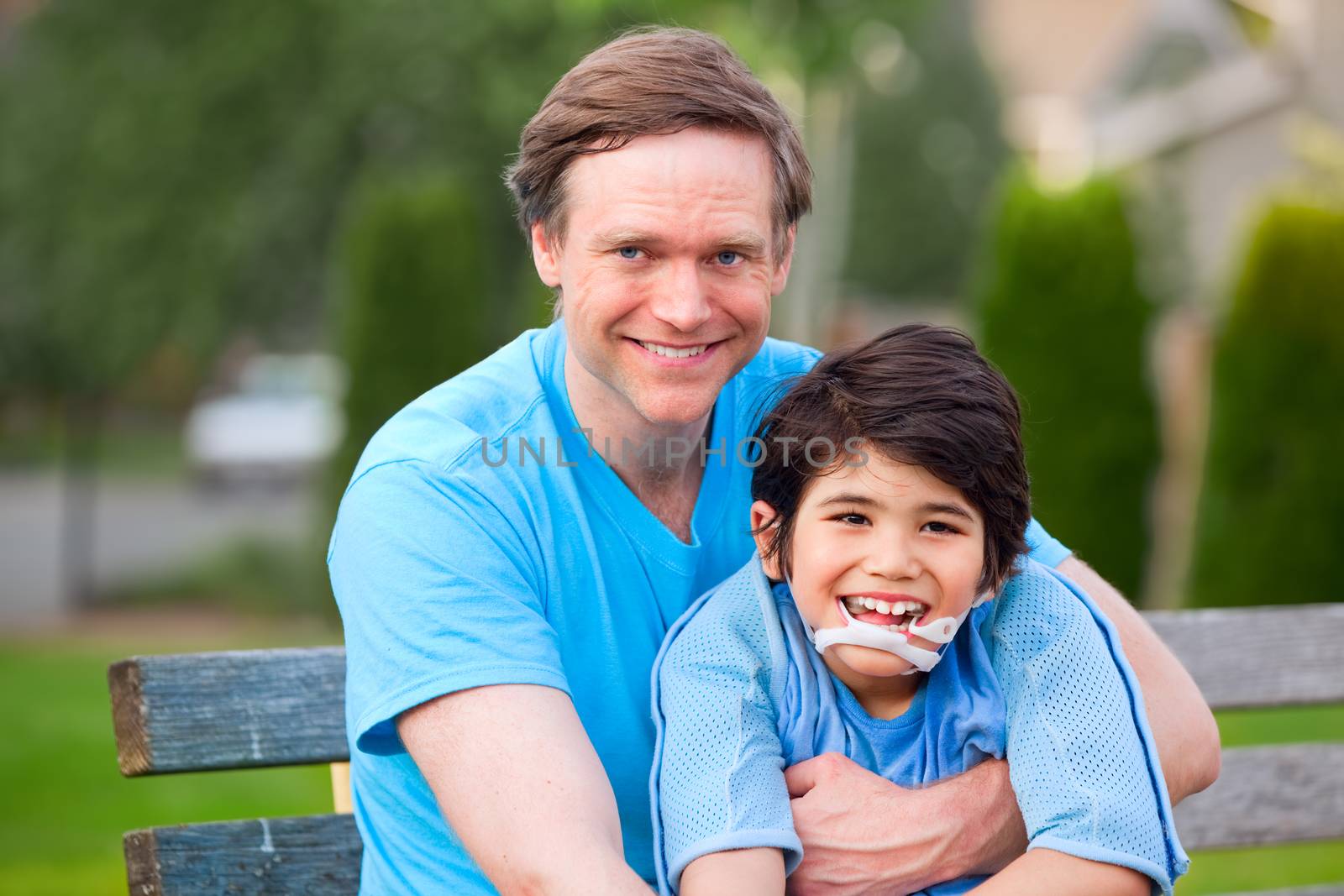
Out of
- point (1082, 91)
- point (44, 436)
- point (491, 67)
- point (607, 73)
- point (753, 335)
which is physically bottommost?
point (753, 335)

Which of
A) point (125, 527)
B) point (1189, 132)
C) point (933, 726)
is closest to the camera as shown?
point (933, 726)

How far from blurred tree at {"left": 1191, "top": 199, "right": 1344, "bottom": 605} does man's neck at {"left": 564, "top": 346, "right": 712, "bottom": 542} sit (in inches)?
246

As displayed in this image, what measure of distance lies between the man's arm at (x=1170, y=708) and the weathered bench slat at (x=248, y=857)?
4.11 feet

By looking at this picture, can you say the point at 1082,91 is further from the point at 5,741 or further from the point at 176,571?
the point at 5,741

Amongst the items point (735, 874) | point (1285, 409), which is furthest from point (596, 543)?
point (1285, 409)

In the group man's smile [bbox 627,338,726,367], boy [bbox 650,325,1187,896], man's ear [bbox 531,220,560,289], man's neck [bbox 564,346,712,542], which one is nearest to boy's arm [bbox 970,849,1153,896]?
boy [bbox 650,325,1187,896]

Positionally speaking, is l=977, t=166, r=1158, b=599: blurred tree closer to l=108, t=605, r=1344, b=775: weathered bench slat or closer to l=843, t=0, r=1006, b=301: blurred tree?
l=108, t=605, r=1344, b=775: weathered bench slat

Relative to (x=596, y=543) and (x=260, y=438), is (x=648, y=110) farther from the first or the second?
(x=260, y=438)

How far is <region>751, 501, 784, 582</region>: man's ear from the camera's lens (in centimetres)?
209

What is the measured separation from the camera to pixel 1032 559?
2.22m

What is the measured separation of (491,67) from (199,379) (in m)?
12.0

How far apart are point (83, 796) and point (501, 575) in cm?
495

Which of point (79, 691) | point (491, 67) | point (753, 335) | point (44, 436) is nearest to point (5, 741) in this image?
point (79, 691)

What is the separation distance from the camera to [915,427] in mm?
1946
